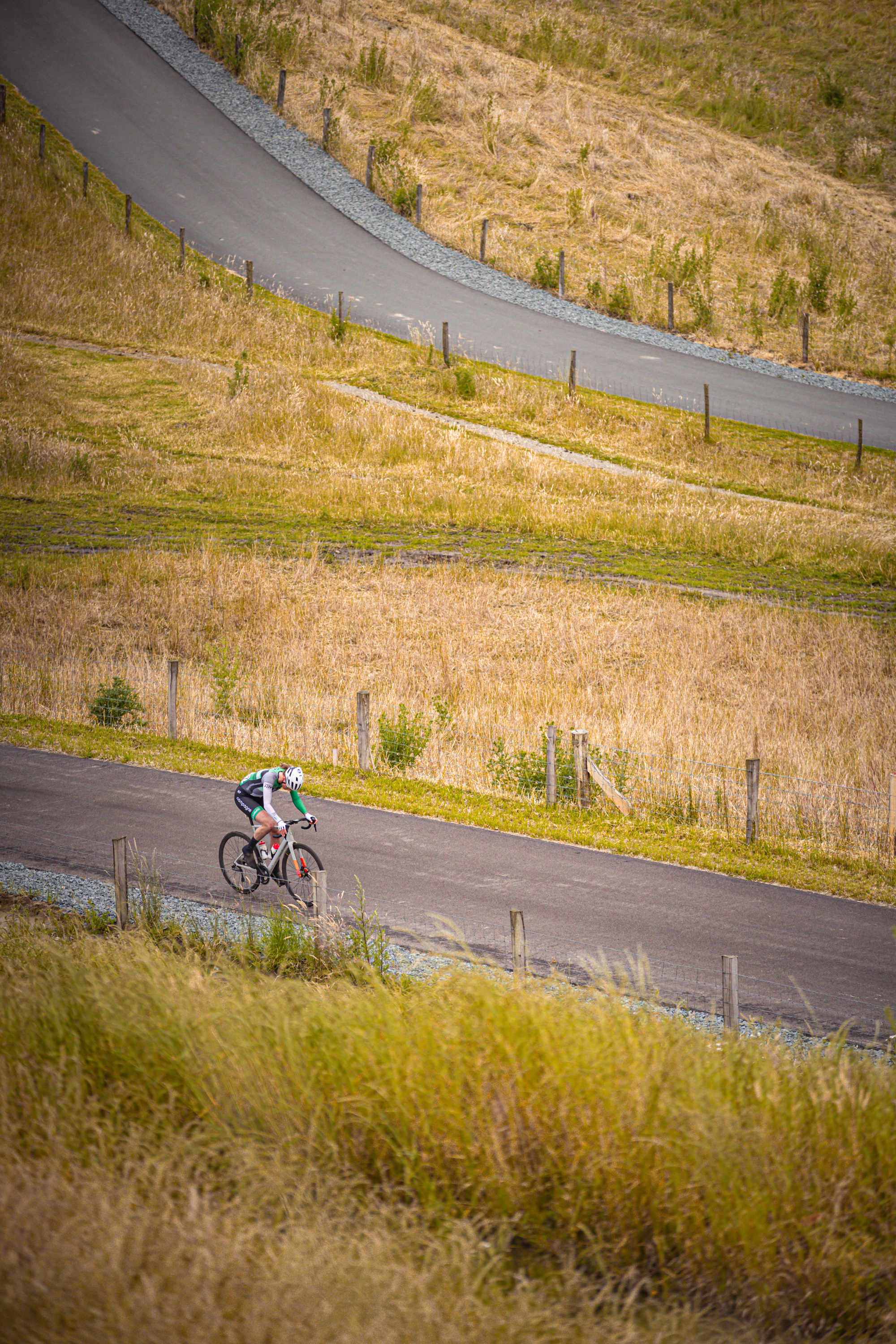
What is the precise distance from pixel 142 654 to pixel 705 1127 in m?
16.8

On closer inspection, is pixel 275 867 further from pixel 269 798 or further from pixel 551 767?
pixel 551 767

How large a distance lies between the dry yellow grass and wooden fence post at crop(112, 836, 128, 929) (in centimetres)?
655

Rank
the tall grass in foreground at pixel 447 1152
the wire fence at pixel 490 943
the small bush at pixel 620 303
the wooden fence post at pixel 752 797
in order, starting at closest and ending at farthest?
the tall grass in foreground at pixel 447 1152 < the wire fence at pixel 490 943 < the wooden fence post at pixel 752 797 < the small bush at pixel 620 303

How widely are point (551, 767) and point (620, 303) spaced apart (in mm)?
32918

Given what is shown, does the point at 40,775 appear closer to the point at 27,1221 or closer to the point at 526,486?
the point at 27,1221

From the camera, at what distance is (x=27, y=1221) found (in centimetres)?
381

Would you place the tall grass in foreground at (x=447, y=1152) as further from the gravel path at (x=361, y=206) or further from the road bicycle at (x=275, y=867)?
the gravel path at (x=361, y=206)

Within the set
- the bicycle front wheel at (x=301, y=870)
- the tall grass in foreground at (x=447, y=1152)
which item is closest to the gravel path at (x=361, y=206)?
the bicycle front wheel at (x=301, y=870)

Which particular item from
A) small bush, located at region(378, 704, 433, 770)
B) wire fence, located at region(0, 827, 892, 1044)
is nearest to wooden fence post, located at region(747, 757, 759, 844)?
wire fence, located at region(0, 827, 892, 1044)

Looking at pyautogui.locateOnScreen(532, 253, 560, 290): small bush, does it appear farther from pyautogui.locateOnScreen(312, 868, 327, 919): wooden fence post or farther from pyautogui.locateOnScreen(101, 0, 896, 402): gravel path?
pyautogui.locateOnScreen(312, 868, 327, 919): wooden fence post

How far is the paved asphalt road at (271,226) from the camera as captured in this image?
1422 inches

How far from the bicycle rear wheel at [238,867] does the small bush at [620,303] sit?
118 ft

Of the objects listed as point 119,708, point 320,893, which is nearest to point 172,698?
point 119,708

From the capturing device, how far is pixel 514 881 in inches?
439
